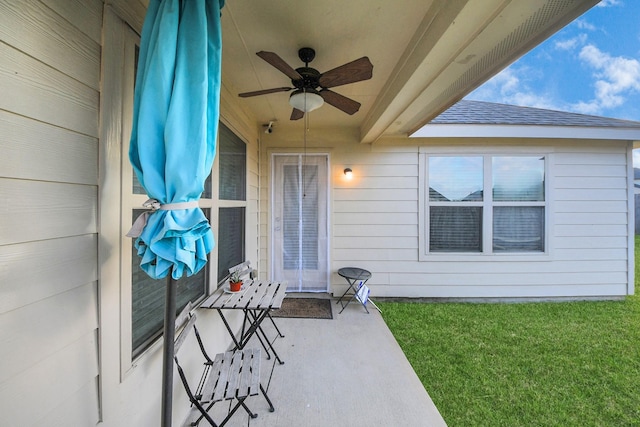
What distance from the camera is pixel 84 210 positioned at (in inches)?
37.3

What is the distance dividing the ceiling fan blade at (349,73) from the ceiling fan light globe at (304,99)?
123 mm

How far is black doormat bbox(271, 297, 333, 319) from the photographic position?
3338 millimetres

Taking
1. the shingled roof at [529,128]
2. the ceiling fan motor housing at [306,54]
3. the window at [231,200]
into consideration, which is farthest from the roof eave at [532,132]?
the window at [231,200]

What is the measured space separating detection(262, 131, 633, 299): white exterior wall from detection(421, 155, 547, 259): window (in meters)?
0.13

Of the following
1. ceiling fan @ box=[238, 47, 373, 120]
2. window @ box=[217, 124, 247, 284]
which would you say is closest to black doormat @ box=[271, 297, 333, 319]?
window @ box=[217, 124, 247, 284]

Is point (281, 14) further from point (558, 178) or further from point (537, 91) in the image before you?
point (537, 91)

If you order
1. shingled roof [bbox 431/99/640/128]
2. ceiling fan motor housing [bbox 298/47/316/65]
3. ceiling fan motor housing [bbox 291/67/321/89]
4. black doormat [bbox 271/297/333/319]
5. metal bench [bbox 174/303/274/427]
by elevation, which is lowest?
black doormat [bbox 271/297/333/319]

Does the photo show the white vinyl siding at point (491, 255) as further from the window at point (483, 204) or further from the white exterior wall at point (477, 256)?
the window at point (483, 204)

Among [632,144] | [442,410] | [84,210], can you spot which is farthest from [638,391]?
[84,210]

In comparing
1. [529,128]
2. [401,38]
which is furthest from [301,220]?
[529,128]

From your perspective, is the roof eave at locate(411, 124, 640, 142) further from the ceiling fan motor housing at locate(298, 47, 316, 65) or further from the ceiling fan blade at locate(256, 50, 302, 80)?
the ceiling fan blade at locate(256, 50, 302, 80)

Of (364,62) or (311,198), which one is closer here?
(364,62)

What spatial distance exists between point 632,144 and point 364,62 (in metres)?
5.10

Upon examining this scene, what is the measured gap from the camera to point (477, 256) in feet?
12.8
